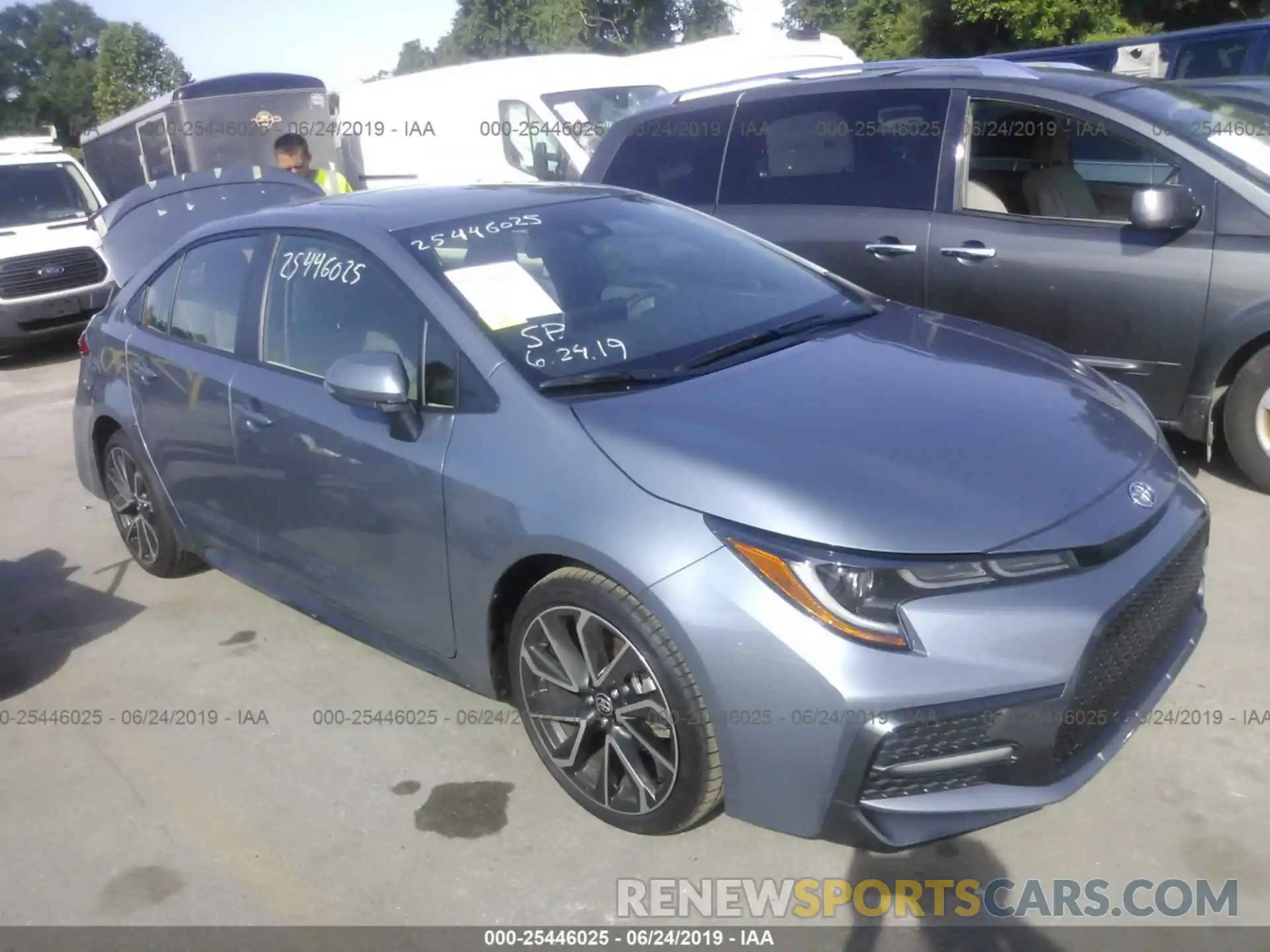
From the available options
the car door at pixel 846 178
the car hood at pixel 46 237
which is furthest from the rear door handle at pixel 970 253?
the car hood at pixel 46 237

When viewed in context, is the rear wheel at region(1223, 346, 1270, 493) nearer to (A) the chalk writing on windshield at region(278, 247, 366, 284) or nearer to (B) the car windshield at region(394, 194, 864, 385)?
(B) the car windshield at region(394, 194, 864, 385)

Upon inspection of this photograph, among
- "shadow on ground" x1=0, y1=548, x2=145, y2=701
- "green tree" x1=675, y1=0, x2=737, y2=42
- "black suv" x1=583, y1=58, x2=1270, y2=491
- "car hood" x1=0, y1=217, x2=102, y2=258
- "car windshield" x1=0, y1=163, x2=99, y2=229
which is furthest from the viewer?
"green tree" x1=675, y1=0, x2=737, y2=42

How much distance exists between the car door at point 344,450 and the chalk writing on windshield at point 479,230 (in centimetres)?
15

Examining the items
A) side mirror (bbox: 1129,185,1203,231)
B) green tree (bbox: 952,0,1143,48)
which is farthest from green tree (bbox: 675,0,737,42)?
side mirror (bbox: 1129,185,1203,231)

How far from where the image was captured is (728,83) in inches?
245

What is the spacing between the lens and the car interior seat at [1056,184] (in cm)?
532

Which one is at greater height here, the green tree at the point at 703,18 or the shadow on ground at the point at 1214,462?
the green tree at the point at 703,18

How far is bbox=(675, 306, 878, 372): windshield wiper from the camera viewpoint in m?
3.34

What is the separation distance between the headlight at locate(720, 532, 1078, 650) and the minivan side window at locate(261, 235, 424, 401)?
1.31 metres

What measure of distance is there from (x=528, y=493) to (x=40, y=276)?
9.04 metres

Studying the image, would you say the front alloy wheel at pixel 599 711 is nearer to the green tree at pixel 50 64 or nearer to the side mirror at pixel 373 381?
the side mirror at pixel 373 381

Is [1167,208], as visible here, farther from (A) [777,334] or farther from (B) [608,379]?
(B) [608,379]

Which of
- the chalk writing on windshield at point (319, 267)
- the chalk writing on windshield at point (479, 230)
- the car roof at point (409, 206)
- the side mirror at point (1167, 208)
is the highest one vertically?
the car roof at point (409, 206)

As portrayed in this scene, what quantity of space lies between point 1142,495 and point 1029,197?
292cm
